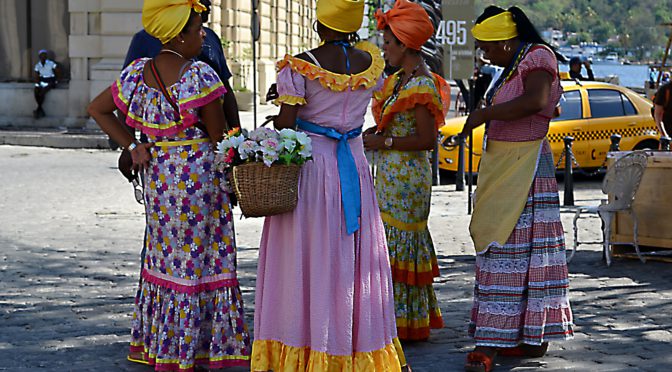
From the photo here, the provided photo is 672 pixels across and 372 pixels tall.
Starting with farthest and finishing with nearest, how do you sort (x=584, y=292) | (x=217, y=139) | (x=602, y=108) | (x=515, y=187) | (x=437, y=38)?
1. (x=602, y=108)
2. (x=437, y=38)
3. (x=584, y=292)
4. (x=515, y=187)
5. (x=217, y=139)

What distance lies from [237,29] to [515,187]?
89.8 ft

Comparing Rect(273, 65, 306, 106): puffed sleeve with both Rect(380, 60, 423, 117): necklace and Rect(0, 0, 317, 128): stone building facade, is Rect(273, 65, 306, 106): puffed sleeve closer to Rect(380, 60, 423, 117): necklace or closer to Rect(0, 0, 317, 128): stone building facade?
Rect(380, 60, 423, 117): necklace

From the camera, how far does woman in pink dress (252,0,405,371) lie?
18.2 ft

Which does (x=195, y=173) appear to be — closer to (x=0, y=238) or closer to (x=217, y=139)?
(x=217, y=139)

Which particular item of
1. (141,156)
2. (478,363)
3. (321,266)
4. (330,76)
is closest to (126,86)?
(141,156)

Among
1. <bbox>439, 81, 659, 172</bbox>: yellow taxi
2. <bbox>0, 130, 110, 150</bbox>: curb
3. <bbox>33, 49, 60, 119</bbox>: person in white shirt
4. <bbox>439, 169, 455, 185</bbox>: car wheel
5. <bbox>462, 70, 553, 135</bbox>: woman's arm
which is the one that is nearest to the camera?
<bbox>462, 70, 553, 135</bbox>: woman's arm

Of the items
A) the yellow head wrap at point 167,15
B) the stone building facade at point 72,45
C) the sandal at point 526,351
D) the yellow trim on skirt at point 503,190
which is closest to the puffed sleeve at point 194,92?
the yellow head wrap at point 167,15

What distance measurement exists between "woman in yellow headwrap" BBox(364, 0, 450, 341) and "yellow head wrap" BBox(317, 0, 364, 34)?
1.20m

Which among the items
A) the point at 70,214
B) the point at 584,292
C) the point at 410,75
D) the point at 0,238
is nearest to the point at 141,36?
the point at 410,75

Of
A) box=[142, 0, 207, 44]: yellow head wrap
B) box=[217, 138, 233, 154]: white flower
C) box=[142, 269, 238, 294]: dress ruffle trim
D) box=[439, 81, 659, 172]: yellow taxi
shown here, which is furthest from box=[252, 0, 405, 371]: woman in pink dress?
box=[439, 81, 659, 172]: yellow taxi

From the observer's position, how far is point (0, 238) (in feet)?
36.7

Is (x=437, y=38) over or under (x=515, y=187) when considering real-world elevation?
over

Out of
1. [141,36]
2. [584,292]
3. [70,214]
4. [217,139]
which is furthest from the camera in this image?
[70,214]

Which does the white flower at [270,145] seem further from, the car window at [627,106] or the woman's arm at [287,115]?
the car window at [627,106]
